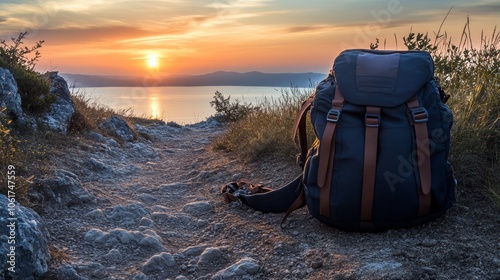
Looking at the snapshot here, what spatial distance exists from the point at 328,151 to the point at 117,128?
6.21 meters

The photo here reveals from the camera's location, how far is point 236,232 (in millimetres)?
4273

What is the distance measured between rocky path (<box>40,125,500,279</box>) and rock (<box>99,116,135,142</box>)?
290cm

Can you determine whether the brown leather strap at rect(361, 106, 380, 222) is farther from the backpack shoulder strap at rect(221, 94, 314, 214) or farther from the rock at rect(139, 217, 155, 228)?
the rock at rect(139, 217, 155, 228)

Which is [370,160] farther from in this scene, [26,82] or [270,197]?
[26,82]

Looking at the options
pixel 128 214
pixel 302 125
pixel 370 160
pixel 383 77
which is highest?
pixel 383 77

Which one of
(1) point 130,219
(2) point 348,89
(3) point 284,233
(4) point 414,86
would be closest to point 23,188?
(1) point 130,219

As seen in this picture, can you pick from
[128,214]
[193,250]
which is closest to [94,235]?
[128,214]

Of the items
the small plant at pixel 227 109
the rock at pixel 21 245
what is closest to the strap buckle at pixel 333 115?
the rock at pixel 21 245

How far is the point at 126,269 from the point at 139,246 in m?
0.40

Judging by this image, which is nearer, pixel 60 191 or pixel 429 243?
pixel 429 243

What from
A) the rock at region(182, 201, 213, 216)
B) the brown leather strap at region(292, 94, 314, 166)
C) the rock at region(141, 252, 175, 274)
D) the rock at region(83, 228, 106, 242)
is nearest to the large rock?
the rock at region(182, 201, 213, 216)

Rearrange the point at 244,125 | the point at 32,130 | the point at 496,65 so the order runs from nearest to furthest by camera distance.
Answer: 1. the point at 496,65
2. the point at 32,130
3. the point at 244,125

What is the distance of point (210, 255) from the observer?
3.74 metres

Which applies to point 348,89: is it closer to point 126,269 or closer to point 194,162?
point 126,269
